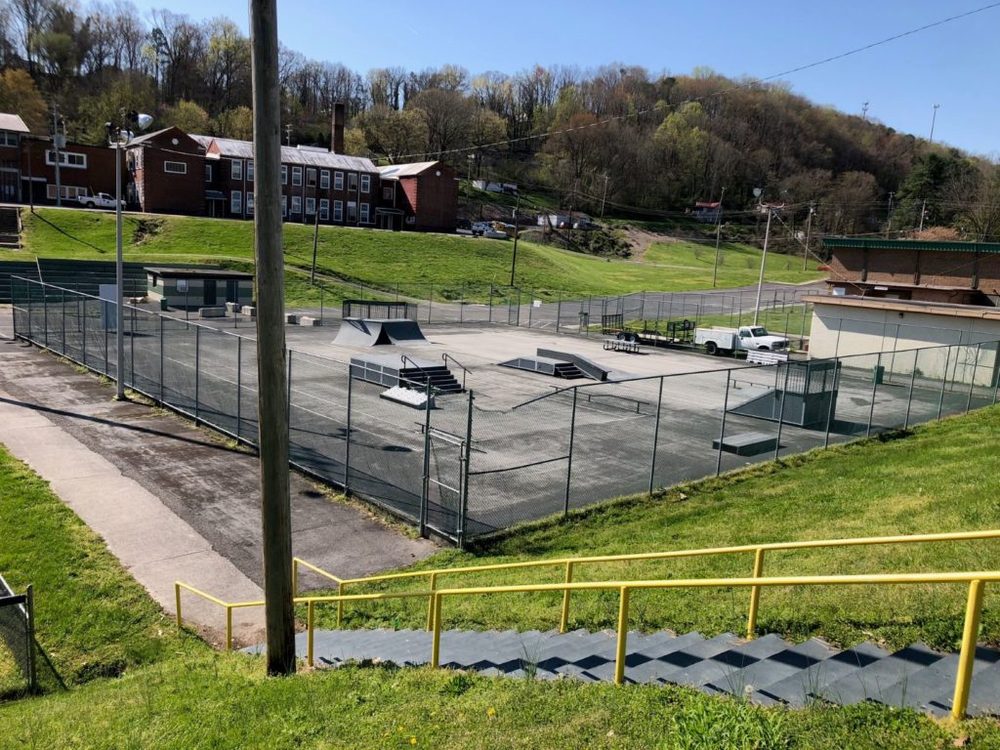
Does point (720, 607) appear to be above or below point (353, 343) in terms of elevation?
above

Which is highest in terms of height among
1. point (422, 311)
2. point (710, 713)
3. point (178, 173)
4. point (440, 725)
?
point (178, 173)

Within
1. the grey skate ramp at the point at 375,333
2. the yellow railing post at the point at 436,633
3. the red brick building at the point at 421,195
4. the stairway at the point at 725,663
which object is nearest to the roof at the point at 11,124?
the red brick building at the point at 421,195

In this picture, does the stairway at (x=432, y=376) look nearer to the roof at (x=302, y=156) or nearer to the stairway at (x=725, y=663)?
the stairway at (x=725, y=663)

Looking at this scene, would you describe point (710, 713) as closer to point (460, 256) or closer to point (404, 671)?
point (404, 671)

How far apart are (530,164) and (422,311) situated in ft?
363

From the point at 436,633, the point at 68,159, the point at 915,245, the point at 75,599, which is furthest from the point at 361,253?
the point at 436,633

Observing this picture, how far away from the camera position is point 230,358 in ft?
103

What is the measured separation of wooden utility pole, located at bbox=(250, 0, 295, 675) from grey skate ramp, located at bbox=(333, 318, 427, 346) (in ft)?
102

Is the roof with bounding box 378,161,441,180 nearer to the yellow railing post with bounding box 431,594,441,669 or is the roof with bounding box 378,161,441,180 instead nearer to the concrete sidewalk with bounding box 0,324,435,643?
the concrete sidewalk with bounding box 0,324,435,643

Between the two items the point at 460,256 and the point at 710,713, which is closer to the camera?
the point at 710,713

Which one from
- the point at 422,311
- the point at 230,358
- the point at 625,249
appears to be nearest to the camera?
the point at 230,358

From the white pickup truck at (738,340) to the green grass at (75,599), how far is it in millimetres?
37034

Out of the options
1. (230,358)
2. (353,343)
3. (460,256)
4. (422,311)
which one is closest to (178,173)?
(460,256)

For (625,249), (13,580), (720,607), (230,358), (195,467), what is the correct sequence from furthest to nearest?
1. (625,249)
2. (230,358)
3. (195,467)
4. (13,580)
5. (720,607)
